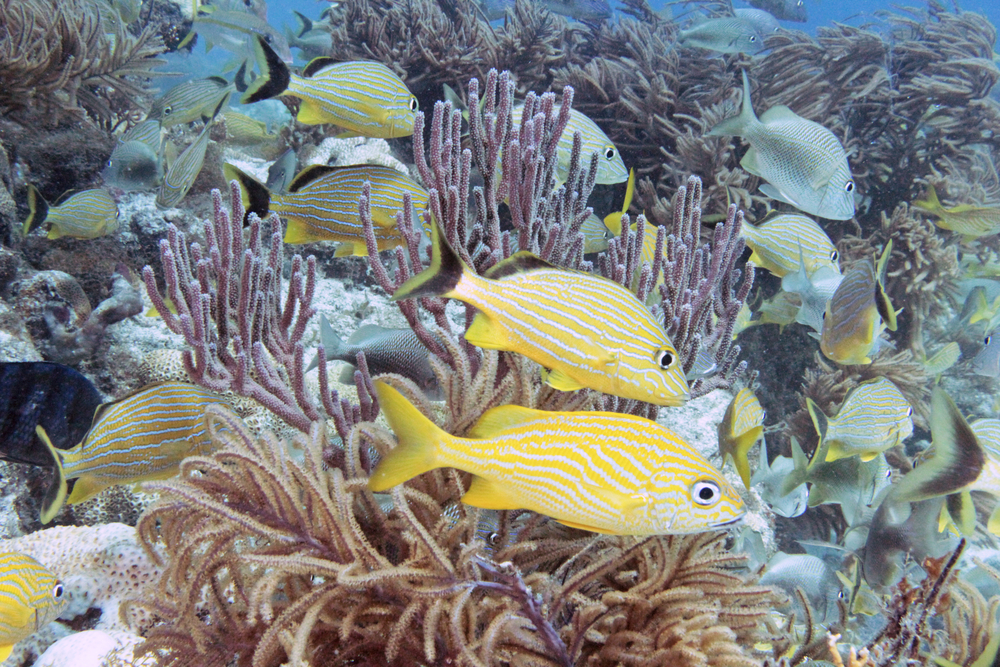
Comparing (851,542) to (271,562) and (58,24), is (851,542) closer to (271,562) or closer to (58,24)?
(271,562)

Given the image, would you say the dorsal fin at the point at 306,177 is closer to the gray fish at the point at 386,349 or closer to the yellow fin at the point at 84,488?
the gray fish at the point at 386,349

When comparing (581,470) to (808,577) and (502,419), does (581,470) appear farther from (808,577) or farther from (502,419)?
(808,577)

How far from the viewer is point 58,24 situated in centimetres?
494

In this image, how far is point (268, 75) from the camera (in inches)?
111

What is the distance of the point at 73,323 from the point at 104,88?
3.78 metres

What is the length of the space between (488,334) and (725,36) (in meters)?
7.88

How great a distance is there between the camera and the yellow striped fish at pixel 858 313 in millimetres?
3029

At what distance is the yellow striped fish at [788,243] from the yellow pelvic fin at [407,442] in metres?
3.13

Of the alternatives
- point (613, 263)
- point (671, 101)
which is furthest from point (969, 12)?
point (613, 263)

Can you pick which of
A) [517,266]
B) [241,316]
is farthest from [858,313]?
[241,316]

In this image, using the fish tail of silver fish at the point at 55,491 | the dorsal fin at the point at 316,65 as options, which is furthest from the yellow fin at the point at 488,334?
the dorsal fin at the point at 316,65

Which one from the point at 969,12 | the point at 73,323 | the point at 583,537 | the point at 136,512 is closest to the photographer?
the point at 583,537

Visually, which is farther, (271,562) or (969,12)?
(969,12)

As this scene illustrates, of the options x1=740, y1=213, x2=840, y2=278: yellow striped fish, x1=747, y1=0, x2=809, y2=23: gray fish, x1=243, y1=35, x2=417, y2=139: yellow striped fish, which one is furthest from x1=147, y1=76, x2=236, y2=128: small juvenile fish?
x1=747, y1=0, x2=809, y2=23: gray fish
